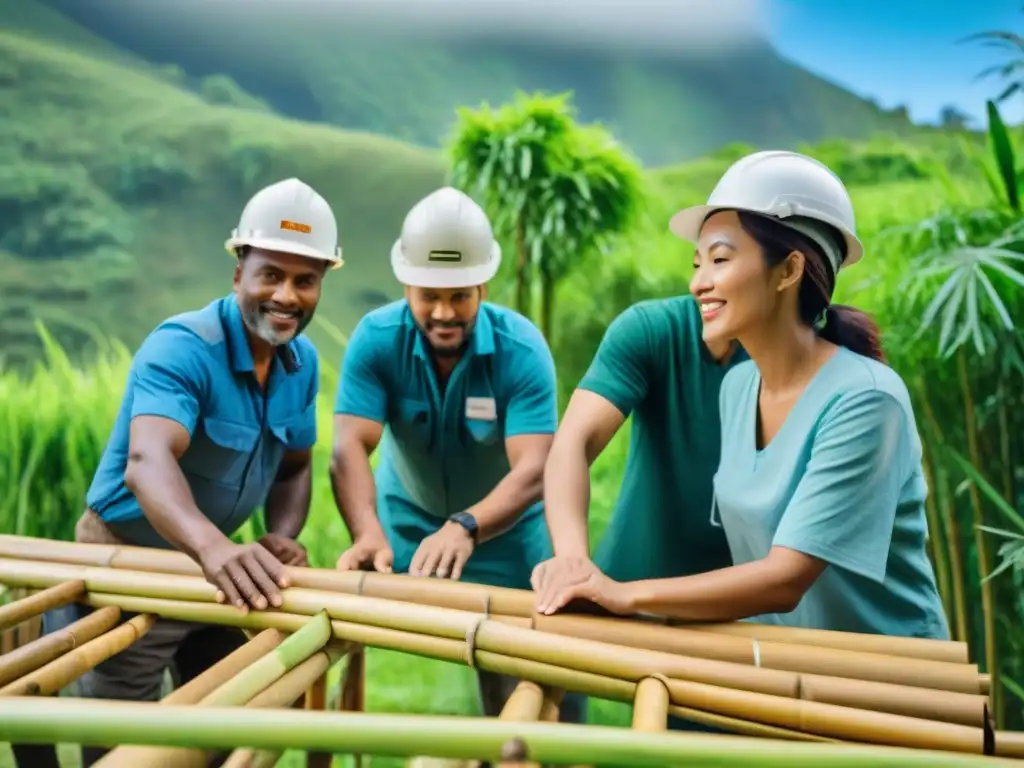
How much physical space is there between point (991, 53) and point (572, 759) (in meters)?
7.35

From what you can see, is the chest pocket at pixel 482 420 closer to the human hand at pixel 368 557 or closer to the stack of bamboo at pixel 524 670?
the human hand at pixel 368 557

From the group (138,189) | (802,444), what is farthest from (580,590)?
(138,189)

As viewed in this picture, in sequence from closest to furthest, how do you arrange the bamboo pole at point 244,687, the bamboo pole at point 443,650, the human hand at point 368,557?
1. the bamboo pole at point 244,687
2. the bamboo pole at point 443,650
3. the human hand at point 368,557

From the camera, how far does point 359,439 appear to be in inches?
79.7

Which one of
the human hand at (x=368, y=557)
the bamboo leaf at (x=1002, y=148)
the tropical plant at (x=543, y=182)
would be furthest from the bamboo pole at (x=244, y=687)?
the tropical plant at (x=543, y=182)

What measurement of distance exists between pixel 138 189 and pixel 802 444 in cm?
753

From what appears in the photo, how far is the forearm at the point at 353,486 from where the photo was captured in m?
1.92

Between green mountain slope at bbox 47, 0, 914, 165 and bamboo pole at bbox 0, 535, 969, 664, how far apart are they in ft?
22.1

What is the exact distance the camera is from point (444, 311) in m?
1.97

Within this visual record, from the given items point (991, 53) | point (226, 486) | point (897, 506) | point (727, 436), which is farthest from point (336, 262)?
point (991, 53)

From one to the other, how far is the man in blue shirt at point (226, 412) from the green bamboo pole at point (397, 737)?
2.85 feet

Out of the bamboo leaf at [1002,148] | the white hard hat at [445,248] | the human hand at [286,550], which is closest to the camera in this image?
the human hand at [286,550]

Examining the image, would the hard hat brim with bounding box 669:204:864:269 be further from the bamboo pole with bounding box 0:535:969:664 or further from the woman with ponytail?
the bamboo pole with bounding box 0:535:969:664

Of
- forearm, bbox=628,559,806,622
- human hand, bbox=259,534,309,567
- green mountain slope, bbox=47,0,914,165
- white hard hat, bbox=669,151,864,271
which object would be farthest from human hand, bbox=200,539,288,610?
green mountain slope, bbox=47,0,914,165
